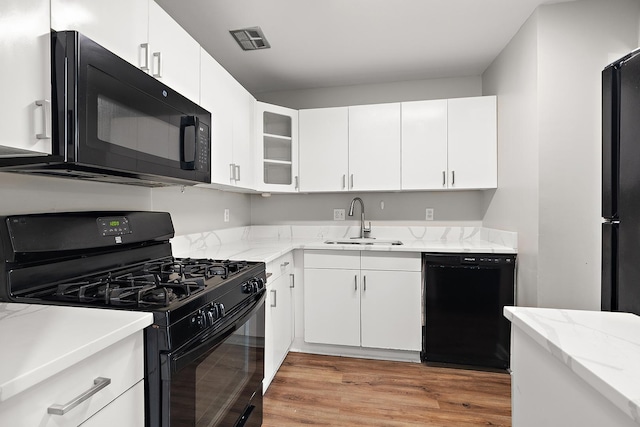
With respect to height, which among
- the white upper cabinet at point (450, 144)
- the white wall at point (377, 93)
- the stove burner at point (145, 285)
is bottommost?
the stove burner at point (145, 285)

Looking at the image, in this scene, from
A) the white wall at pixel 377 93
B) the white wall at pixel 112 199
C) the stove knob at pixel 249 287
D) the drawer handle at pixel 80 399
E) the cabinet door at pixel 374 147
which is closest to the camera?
the drawer handle at pixel 80 399

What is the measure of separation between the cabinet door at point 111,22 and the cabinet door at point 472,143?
2.27 meters

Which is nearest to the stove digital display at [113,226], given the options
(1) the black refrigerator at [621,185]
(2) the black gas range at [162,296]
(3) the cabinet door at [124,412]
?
(2) the black gas range at [162,296]

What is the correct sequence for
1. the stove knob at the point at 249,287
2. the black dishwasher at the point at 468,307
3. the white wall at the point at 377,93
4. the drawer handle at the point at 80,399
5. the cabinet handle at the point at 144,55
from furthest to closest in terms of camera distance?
the white wall at the point at 377,93 < the black dishwasher at the point at 468,307 < the stove knob at the point at 249,287 < the cabinet handle at the point at 144,55 < the drawer handle at the point at 80,399

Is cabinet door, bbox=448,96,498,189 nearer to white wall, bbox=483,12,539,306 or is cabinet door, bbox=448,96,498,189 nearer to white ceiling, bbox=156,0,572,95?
white wall, bbox=483,12,539,306

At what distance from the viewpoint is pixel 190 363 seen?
3.32 feet

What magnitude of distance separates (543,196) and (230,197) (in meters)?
2.33

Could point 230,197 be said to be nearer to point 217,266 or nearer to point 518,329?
point 217,266

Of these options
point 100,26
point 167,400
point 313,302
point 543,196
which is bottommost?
point 313,302

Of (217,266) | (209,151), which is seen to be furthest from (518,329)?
(209,151)

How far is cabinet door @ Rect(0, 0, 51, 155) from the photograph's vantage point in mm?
793

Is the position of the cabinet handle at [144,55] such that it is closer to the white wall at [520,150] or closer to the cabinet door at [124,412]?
the cabinet door at [124,412]

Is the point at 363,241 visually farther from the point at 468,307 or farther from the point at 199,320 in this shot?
the point at 199,320

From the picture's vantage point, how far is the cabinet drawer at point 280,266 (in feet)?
6.82
